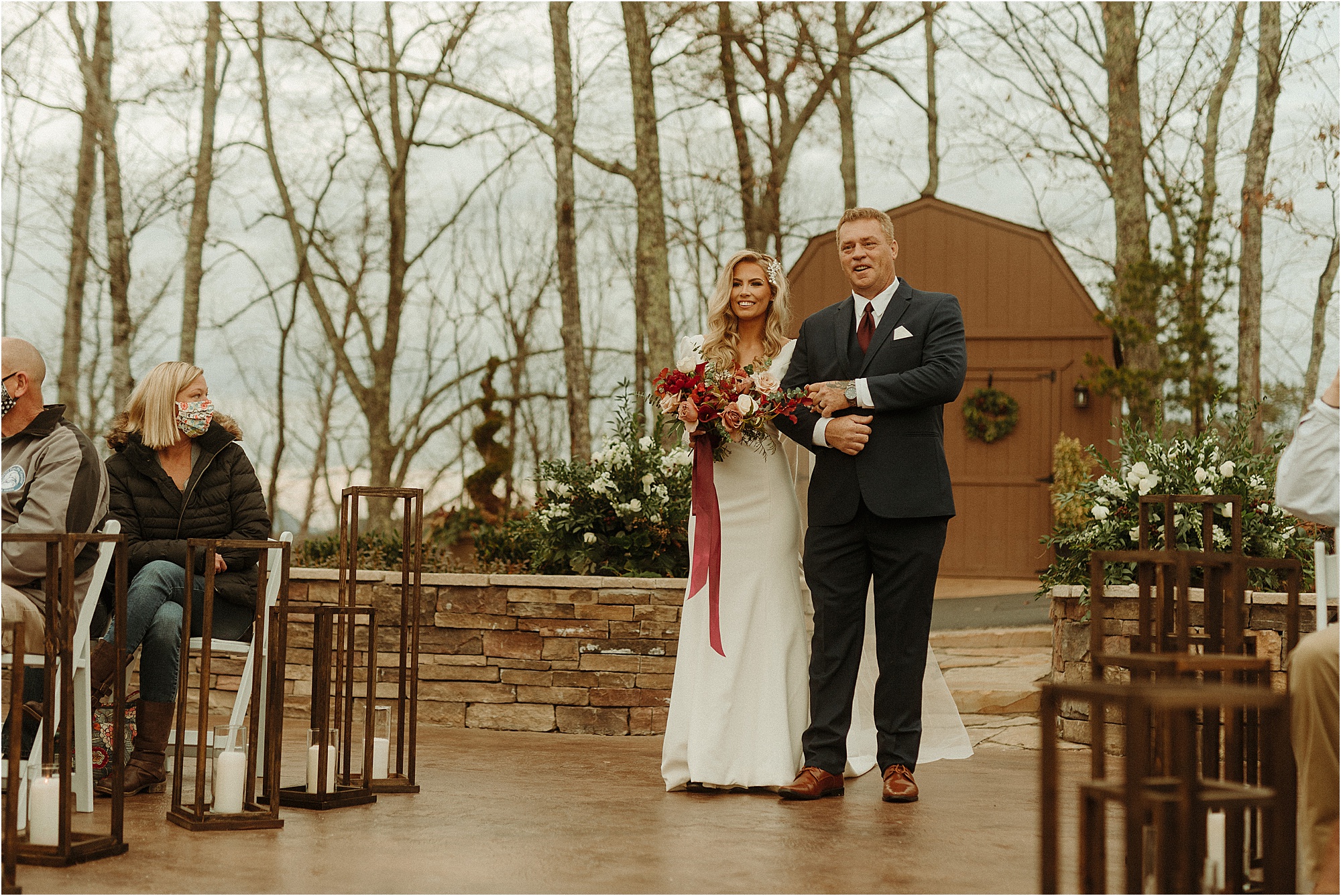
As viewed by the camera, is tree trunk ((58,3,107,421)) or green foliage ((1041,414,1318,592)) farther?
tree trunk ((58,3,107,421))

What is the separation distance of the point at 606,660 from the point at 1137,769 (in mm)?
4037

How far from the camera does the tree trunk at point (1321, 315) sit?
12922mm

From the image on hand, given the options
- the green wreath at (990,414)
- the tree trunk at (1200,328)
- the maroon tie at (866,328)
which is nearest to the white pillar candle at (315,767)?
the maroon tie at (866,328)

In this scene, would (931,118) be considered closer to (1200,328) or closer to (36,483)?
(1200,328)

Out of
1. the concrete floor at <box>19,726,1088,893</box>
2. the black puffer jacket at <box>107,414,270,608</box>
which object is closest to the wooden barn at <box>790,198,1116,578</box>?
the concrete floor at <box>19,726,1088,893</box>

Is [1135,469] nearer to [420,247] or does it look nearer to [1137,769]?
[1137,769]

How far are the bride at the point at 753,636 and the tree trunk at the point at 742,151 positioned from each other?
9167 mm

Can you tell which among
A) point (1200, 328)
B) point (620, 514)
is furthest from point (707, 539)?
point (1200, 328)

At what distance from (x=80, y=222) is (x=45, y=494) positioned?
10937 mm

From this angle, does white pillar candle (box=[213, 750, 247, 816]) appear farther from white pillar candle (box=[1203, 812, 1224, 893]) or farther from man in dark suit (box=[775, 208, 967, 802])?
white pillar candle (box=[1203, 812, 1224, 893])

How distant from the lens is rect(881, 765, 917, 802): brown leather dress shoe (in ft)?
12.9

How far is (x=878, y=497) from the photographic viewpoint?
3.92 metres

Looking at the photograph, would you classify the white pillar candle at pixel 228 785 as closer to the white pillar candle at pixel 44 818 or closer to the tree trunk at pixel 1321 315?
the white pillar candle at pixel 44 818

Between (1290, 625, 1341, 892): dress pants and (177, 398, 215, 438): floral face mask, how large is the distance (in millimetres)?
3463
